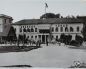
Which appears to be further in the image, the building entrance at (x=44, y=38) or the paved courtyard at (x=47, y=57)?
the building entrance at (x=44, y=38)

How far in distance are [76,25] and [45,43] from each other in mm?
428

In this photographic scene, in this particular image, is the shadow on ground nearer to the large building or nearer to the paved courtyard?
the paved courtyard

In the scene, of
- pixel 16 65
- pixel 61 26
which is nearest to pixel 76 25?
pixel 61 26

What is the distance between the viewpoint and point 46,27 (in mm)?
4699

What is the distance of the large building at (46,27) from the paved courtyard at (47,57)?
15cm

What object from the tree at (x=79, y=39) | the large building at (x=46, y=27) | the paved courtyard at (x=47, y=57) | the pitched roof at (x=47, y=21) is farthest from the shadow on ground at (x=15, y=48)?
the tree at (x=79, y=39)

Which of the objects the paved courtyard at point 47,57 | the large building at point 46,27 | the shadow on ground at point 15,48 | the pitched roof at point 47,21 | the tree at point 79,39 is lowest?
the paved courtyard at point 47,57

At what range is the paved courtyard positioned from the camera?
4504 millimetres

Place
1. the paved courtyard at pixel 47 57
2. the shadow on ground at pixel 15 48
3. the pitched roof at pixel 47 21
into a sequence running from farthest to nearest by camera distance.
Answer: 1. the shadow on ground at pixel 15 48
2. the pitched roof at pixel 47 21
3. the paved courtyard at pixel 47 57

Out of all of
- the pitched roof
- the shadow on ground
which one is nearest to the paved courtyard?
the shadow on ground

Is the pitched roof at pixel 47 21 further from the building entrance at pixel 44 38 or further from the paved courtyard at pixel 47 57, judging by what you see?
the paved courtyard at pixel 47 57

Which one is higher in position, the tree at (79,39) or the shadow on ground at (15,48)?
the tree at (79,39)

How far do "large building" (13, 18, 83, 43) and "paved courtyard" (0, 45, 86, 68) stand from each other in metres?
0.15

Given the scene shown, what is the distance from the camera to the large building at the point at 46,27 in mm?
4629
